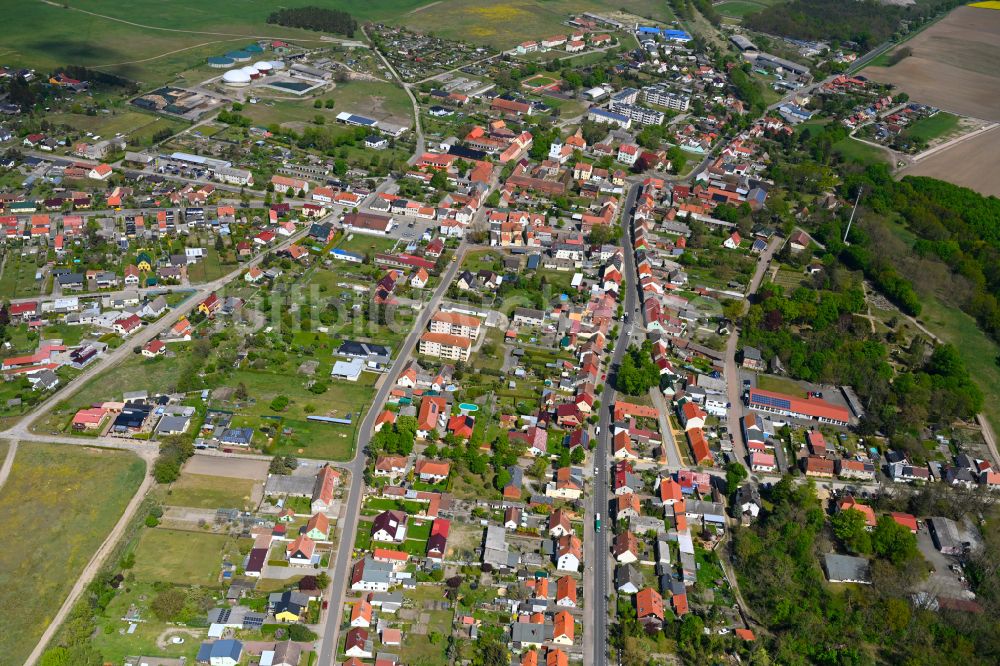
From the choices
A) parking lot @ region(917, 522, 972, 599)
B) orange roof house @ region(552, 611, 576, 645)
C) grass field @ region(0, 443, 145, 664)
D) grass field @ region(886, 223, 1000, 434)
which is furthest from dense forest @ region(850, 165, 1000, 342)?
grass field @ region(0, 443, 145, 664)

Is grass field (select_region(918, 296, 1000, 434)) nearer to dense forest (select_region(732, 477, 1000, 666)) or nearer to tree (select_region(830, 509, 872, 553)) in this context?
dense forest (select_region(732, 477, 1000, 666))

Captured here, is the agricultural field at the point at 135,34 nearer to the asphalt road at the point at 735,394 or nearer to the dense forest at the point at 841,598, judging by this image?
the asphalt road at the point at 735,394

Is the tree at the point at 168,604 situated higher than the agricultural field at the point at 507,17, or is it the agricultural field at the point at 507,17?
the agricultural field at the point at 507,17

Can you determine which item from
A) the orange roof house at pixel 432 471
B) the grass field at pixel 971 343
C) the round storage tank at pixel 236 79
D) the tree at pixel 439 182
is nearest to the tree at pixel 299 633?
the orange roof house at pixel 432 471

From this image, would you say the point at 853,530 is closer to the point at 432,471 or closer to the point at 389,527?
the point at 432,471

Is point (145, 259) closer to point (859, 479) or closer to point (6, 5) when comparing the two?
point (859, 479)

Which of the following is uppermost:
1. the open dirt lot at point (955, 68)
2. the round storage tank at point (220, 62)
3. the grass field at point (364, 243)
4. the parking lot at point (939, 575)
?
the open dirt lot at point (955, 68)
